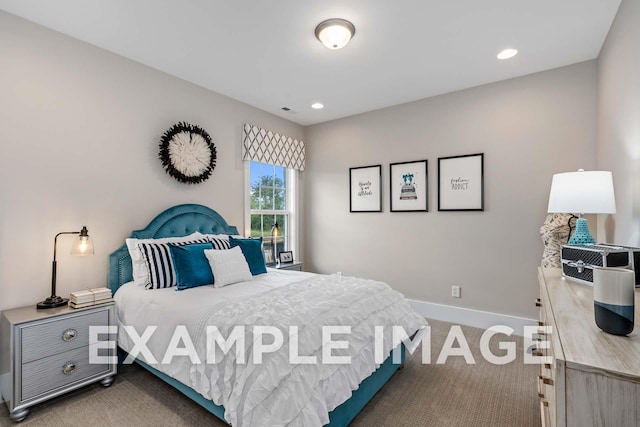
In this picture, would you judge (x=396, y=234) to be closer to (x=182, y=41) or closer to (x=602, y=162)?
(x=602, y=162)

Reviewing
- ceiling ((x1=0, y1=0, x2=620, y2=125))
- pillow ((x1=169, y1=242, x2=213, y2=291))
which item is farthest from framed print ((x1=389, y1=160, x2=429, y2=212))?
pillow ((x1=169, y1=242, x2=213, y2=291))

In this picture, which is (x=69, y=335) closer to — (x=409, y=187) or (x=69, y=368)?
(x=69, y=368)

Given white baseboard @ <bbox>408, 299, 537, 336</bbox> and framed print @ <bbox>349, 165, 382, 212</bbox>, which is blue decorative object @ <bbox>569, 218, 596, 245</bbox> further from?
framed print @ <bbox>349, 165, 382, 212</bbox>

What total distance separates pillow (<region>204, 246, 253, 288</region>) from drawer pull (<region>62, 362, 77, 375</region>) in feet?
3.43

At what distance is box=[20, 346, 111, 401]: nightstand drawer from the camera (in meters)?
1.92

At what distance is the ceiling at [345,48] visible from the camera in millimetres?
2084

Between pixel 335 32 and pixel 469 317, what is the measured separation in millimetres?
3232

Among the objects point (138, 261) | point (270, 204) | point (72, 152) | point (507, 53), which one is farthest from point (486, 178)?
point (72, 152)

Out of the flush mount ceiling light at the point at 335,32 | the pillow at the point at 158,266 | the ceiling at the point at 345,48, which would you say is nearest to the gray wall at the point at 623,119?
the ceiling at the point at 345,48

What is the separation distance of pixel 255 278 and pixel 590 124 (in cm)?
348

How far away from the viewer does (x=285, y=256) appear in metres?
4.23

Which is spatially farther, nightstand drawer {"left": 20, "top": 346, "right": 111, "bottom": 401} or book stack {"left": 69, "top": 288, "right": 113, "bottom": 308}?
book stack {"left": 69, "top": 288, "right": 113, "bottom": 308}

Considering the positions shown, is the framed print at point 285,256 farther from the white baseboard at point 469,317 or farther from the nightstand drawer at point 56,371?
the nightstand drawer at point 56,371

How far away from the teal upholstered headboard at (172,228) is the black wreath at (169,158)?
302 mm
